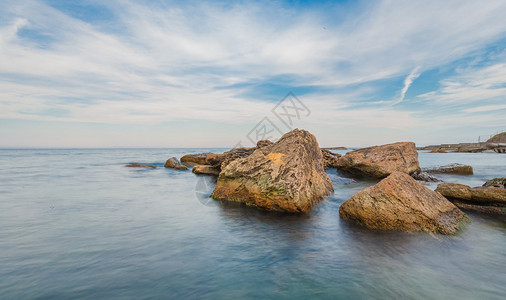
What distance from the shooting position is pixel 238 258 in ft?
15.3

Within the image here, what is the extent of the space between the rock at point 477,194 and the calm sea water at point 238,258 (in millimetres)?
717

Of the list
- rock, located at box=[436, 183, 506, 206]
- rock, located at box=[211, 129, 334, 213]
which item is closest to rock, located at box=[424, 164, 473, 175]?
rock, located at box=[436, 183, 506, 206]

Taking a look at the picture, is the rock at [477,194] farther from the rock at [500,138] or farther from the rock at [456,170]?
the rock at [500,138]

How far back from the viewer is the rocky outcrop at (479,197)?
22.9 ft

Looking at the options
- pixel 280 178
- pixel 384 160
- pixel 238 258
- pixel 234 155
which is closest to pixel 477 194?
pixel 280 178

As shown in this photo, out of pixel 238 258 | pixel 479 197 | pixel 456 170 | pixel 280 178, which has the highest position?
pixel 280 178

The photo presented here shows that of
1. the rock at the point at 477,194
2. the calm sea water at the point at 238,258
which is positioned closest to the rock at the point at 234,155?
the calm sea water at the point at 238,258

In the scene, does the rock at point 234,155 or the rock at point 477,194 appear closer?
the rock at point 477,194

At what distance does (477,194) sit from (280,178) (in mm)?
5676

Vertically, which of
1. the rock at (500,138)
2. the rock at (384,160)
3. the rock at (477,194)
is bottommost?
the rock at (477,194)

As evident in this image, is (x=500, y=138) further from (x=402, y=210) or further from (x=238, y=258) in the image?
(x=238, y=258)

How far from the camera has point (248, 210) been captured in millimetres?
7539

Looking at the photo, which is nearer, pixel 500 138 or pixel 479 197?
pixel 479 197

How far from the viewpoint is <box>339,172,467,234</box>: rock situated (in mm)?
5449
